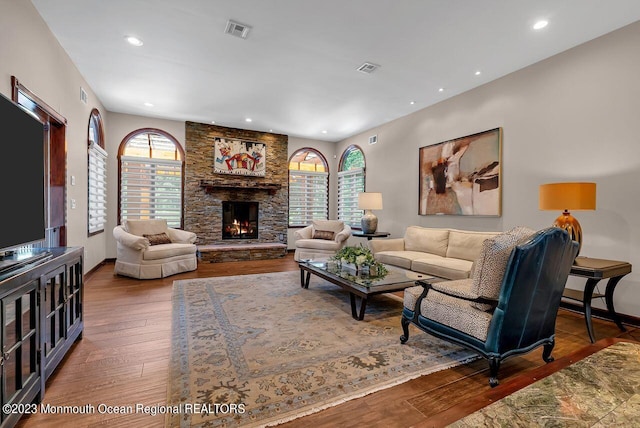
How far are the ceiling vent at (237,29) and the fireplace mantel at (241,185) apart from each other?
4002 mm

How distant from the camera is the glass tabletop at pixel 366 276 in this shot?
3150mm

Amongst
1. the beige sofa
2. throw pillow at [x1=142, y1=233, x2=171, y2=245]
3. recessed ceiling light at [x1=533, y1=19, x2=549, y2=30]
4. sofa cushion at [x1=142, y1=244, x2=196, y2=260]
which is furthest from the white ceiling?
sofa cushion at [x1=142, y1=244, x2=196, y2=260]

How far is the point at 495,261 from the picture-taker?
1.94 metres

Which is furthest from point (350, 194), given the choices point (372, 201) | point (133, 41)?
point (133, 41)

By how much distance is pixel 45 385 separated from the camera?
1.89 m

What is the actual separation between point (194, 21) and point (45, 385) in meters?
3.28

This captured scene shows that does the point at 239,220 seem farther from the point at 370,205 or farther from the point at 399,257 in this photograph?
the point at 399,257

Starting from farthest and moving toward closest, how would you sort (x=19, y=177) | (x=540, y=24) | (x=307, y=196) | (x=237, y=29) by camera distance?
(x=307, y=196), (x=237, y=29), (x=540, y=24), (x=19, y=177)

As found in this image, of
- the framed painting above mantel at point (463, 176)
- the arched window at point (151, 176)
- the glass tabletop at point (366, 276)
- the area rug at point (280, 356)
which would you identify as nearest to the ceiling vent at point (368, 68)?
the framed painting above mantel at point (463, 176)

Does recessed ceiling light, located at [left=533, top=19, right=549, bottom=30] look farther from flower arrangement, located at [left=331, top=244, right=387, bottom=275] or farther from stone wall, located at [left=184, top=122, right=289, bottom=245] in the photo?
stone wall, located at [left=184, top=122, right=289, bottom=245]

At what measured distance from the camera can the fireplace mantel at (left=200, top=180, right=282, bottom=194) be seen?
22.2ft

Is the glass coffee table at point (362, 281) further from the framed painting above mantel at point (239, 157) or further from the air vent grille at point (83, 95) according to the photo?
the air vent grille at point (83, 95)

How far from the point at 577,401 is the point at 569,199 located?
2559 millimetres

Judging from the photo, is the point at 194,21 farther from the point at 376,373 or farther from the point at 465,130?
the point at 465,130
